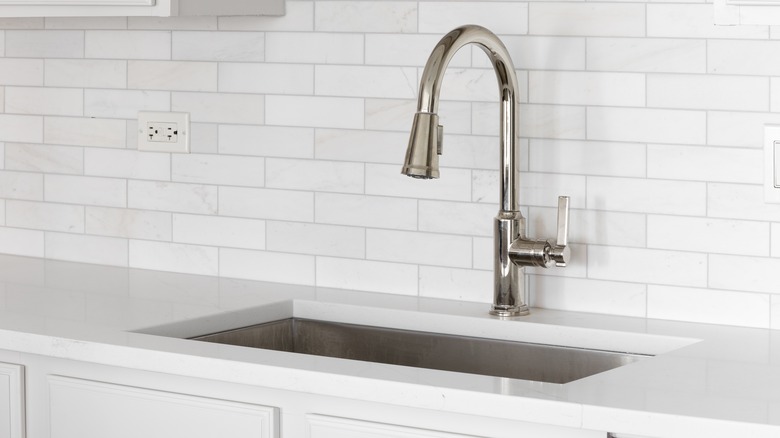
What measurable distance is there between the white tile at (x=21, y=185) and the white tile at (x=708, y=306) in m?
1.43

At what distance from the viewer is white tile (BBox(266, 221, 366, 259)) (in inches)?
88.5

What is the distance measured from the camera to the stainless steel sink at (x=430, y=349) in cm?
189

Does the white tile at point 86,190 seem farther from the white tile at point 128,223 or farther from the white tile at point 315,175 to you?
the white tile at point 315,175

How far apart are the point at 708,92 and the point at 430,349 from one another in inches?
25.0

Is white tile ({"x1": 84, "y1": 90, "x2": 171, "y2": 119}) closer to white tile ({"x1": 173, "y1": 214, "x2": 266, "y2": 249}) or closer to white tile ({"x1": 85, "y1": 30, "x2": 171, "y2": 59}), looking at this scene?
white tile ({"x1": 85, "y1": 30, "x2": 171, "y2": 59})

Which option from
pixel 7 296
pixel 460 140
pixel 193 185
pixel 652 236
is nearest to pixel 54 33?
pixel 193 185

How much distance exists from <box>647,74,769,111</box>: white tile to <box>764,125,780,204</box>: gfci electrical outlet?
4cm

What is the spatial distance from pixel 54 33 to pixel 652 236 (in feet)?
4.67

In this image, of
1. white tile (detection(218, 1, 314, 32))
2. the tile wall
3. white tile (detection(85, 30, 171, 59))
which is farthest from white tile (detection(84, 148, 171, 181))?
→ white tile (detection(218, 1, 314, 32))

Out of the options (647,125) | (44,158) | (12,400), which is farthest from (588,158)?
(44,158)

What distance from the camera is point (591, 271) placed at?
6.62 feet

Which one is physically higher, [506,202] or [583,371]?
[506,202]

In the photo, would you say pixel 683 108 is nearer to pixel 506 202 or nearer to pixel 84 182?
pixel 506 202

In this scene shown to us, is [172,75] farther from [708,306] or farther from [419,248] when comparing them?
[708,306]
